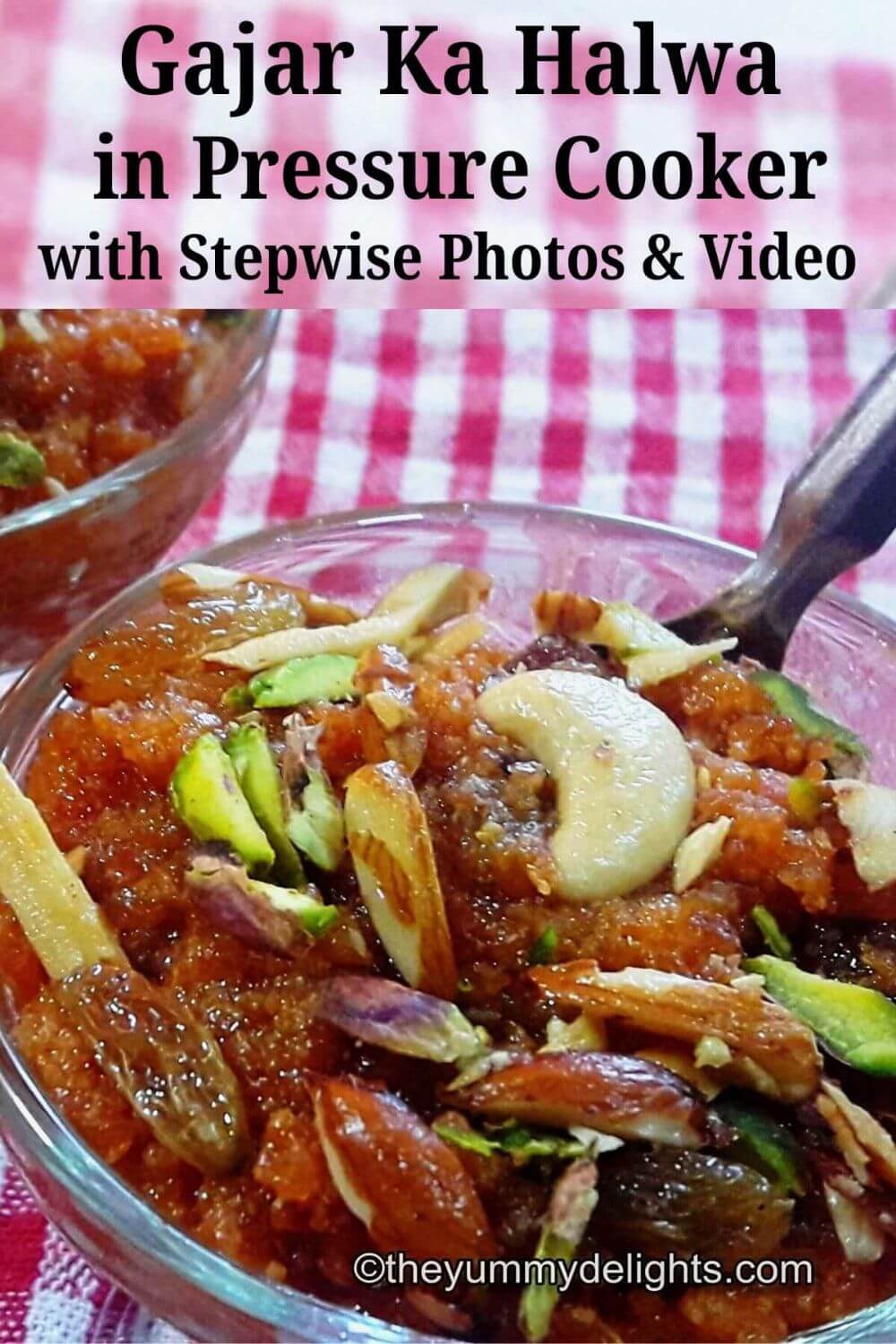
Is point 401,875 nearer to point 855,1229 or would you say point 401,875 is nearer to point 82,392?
point 855,1229

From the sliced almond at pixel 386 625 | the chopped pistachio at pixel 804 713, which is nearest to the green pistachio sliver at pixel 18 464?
the sliced almond at pixel 386 625

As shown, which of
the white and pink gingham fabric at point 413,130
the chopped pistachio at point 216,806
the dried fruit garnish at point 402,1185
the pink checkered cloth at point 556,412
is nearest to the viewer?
the dried fruit garnish at point 402,1185

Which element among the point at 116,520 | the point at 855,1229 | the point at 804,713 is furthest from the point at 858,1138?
the point at 116,520

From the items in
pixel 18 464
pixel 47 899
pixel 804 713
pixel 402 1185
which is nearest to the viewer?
pixel 402 1185

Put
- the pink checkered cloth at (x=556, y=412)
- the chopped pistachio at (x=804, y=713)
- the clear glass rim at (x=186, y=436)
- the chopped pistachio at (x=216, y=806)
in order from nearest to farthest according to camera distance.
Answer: the chopped pistachio at (x=216, y=806)
the chopped pistachio at (x=804, y=713)
the clear glass rim at (x=186, y=436)
the pink checkered cloth at (x=556, y=412)

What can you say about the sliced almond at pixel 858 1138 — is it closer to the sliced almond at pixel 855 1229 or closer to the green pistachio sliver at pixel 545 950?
the sliced almond at pixel 855 1229

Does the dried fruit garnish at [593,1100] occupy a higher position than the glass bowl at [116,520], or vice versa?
the glass bowl at [116,520]

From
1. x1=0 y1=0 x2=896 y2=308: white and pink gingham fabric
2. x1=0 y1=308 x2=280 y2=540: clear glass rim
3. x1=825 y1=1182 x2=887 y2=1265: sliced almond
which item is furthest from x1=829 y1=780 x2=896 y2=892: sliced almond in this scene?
x1=0 y1=0 x2=896 y2=308: white and pink gingham fabric
